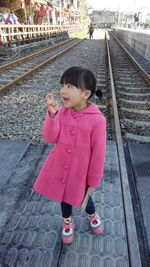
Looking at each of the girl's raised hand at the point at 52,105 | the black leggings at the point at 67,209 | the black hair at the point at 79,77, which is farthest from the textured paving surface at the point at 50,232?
the black hair at the point at 79,77

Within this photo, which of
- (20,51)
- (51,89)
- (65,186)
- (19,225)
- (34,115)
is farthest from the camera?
(20,51)

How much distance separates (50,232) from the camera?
2.12 metres

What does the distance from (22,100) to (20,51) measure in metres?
9.16

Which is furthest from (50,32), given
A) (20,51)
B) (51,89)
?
(51,89)

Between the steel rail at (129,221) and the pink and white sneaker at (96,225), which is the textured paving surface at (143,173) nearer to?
the steel rail at (129,221)

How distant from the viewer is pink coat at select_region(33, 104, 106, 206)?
1.65m

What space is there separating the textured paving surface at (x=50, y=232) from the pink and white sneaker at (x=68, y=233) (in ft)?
0.17

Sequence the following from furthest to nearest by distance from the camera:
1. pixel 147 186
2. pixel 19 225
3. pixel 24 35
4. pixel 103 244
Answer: pixel 24 35 < pixel 147 186 < pixel 19 225 < pixel 103 244

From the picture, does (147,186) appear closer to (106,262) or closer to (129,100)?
(106,262)

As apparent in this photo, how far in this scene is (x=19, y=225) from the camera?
2.17m

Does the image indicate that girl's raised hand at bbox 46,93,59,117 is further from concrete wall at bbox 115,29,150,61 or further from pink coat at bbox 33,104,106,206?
concrete wall at bbox 115,29,150,61

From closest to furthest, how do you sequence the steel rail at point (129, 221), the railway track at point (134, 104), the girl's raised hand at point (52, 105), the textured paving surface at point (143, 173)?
the girl's raised hand at point (52, 105)
the steel rail at point (129, 221)
the textured paving surface at point (143, 173)
the railway track at point (134, 104)

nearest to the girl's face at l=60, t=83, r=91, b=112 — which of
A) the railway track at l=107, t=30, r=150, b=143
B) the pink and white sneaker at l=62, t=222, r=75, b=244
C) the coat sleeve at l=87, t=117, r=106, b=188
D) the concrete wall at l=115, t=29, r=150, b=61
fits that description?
the coat sleeve at l=87, t=117, r=106, b=188

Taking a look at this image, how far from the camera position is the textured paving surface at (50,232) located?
188cm
